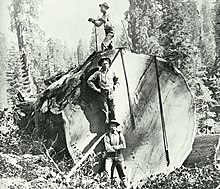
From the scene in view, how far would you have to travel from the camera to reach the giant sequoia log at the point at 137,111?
488 centimetres

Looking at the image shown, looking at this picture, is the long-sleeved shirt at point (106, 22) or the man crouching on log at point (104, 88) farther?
the long-sleeved shirt at point (106, 22)

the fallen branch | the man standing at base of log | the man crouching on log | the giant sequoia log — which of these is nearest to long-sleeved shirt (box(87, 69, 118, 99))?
the man crouching on log

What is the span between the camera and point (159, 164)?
5.07 meters

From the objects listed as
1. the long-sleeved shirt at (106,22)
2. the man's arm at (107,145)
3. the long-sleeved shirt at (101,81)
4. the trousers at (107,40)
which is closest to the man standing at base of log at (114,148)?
the man's arm at (107,145)

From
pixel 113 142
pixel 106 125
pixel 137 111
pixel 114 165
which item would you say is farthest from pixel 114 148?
pixel 137 111

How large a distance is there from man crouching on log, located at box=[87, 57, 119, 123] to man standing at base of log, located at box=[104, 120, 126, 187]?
0.51 ft

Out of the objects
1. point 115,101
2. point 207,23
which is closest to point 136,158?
point 115,101

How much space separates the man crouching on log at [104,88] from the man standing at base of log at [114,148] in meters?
0.15

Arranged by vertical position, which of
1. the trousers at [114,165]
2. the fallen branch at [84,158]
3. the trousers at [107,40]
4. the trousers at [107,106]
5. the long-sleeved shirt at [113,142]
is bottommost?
the trousers at [114,165]

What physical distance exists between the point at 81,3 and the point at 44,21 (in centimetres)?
88

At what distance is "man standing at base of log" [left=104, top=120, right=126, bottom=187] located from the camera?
4.70 metres

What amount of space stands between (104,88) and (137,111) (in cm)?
52

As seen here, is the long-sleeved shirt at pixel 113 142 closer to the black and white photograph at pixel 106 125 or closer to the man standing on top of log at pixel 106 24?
the black and white photograph at pixel 106 125

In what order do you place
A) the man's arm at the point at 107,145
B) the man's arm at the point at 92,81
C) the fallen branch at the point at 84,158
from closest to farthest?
the fallen branch at the point at 84,158 < the man's arm at the point at 107,145 < the man's arm at the point at 92,81
